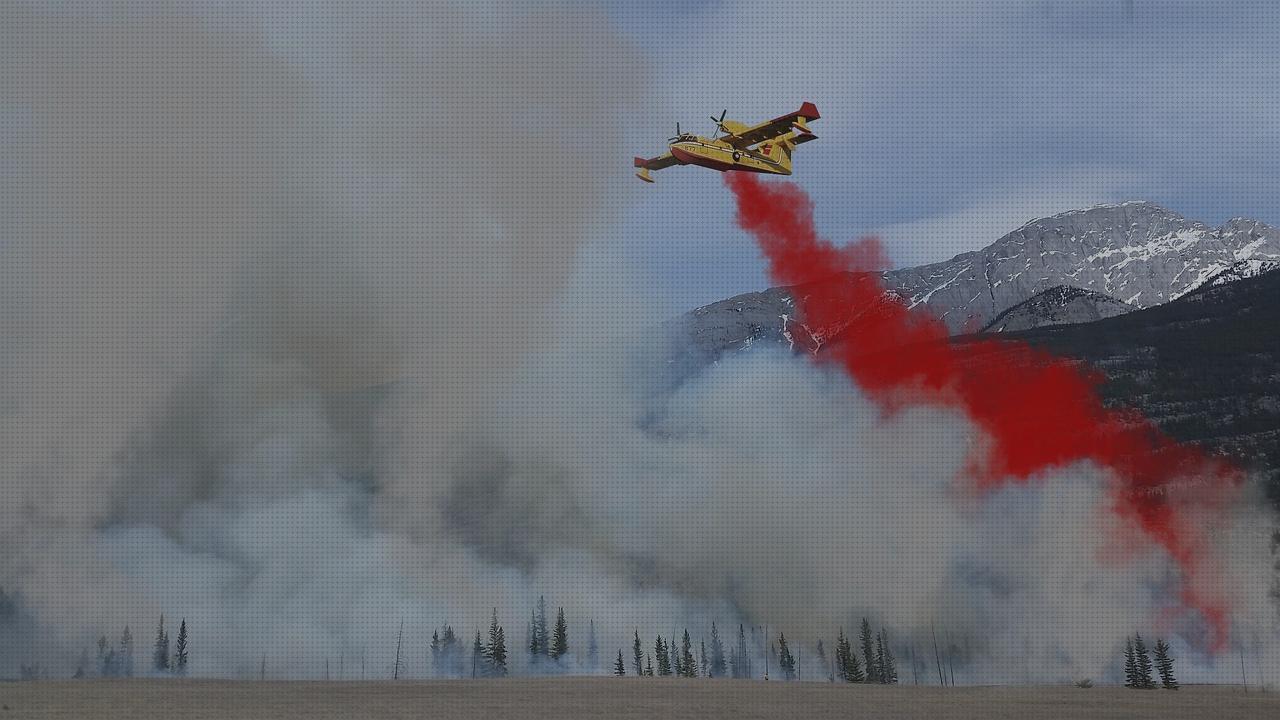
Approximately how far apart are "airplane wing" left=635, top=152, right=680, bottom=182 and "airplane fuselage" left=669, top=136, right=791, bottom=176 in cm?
178

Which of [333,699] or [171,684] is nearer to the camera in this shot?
[333,699]

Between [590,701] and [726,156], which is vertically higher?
[726,156]

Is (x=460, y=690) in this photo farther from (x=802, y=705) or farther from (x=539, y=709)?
(x=802, y=705)

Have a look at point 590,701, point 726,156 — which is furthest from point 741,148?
point 590,701

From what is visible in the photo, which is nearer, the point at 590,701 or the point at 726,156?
the point at 590,701

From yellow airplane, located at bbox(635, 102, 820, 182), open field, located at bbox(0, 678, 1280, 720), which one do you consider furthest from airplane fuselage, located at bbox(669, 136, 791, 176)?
open field, located at bbox(0, 678, 1280, 720)

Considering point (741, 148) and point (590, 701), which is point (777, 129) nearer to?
point (741, 148)

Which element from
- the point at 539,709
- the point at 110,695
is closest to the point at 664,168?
the point at 539,709

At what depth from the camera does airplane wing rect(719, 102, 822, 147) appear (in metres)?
127

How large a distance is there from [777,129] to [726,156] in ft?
21.9

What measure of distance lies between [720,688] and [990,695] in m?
36.2

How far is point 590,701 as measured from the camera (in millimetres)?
133000

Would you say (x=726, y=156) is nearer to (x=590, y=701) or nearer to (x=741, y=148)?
(x=741, y=148)

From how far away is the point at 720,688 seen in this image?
15500cm
